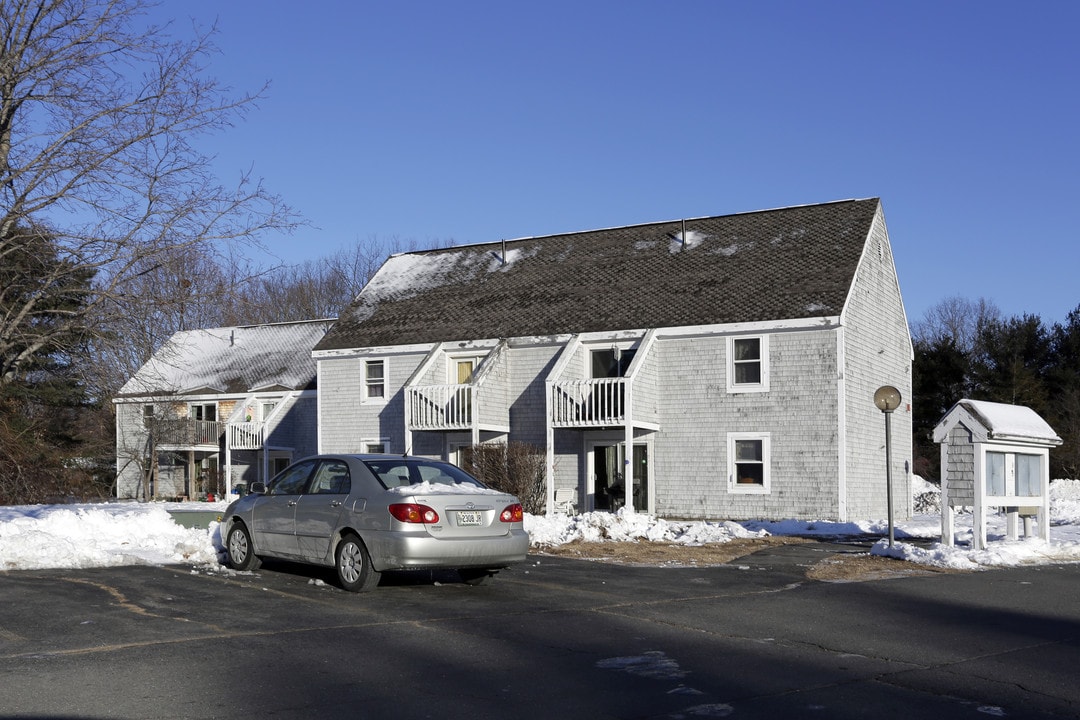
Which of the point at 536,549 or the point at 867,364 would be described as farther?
the point at 867,364

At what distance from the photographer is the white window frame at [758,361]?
27.1 metres

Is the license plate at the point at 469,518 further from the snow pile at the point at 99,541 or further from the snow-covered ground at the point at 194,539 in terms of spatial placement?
the snow pile at the point at 99,541

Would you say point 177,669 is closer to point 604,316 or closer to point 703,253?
point 604,316

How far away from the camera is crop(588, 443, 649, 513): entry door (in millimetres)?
28578

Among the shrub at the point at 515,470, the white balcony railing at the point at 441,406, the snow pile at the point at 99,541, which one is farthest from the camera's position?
the white balcony railing at the point at 441,406

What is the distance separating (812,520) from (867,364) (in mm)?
4790

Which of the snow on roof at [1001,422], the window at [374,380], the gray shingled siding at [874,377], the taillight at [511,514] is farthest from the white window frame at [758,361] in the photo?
the taillight at [511,514]

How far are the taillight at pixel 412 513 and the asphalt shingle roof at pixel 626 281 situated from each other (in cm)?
1663

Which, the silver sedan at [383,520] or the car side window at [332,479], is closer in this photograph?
the silver sedan at [383,520]

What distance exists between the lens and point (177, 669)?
7.60 m

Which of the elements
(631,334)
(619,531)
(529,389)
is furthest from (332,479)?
(529,389)

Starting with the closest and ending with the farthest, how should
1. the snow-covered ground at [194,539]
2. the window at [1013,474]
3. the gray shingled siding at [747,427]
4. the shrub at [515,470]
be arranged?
the snow-covered ground at [194,539] < the window at [1013,474] < the gray shingled siding at [747,427] < the shrub at [515,470]

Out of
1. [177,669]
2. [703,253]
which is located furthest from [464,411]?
[177,669]

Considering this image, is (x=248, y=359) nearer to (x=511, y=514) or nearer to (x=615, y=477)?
(x=615, y=477)
